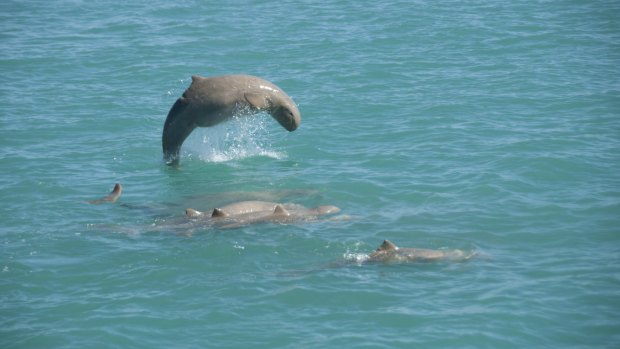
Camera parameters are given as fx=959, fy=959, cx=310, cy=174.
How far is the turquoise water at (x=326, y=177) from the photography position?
13953 millimetres

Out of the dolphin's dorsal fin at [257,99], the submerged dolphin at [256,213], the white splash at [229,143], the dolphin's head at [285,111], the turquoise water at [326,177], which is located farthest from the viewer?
the white splash at [229,143]

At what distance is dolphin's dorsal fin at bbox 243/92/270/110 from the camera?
20266 mm

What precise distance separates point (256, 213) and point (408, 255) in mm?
3526

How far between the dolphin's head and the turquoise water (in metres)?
1.12

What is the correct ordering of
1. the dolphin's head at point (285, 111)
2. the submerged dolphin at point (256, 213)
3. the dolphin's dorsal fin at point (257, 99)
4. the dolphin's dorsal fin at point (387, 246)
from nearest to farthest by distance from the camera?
the dolphin's dorsal fin at point (387, 246), the submerged dolphin at point (256, 213), the dolphin's dorsal fin at point (257, 99), the dolphin's head at point (285, 111)

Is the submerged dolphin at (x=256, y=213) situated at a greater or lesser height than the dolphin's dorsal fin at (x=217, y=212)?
lesser

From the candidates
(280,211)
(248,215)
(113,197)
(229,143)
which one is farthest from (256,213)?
(229,143)

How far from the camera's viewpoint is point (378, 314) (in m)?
13.8

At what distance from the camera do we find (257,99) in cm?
2031

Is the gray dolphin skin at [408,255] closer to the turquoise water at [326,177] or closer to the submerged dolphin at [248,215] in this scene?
the turquoise water at [326,177]

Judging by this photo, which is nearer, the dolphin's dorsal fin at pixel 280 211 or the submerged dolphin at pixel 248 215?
the submerged dolphin at pixel 248 215

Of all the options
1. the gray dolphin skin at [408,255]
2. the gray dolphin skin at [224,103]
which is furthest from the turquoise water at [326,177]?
the gray dolphin skin at [224,103]

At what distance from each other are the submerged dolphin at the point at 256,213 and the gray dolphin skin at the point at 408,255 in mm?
2500

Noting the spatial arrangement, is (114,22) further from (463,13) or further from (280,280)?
(280,280)
